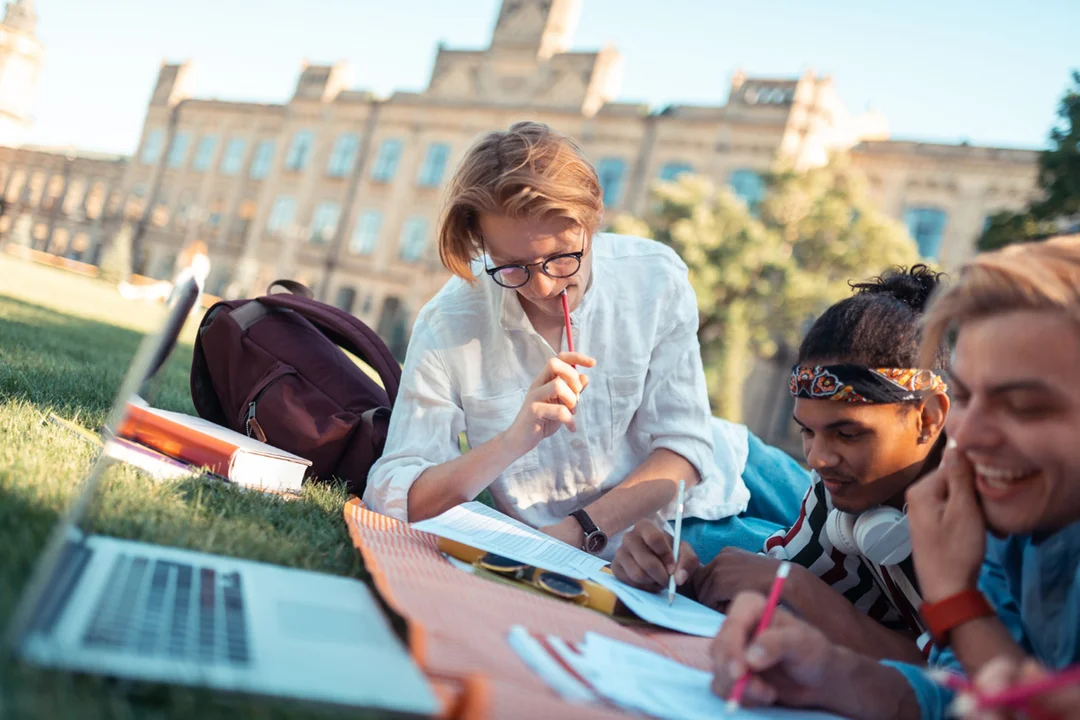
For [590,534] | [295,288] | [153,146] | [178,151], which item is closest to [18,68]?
[153,146]

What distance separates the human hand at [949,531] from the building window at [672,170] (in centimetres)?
2322

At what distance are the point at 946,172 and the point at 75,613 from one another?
23146 mm

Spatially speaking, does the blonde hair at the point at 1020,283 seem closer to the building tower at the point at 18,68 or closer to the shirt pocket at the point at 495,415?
the shirt pocket at the point at 495,415

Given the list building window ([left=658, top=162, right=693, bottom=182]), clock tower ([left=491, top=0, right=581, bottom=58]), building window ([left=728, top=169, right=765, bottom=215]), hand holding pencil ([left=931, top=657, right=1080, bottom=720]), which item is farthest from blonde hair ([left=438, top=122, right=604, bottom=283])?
clock tower ([left=491, top=0, right=581, bottom=58])

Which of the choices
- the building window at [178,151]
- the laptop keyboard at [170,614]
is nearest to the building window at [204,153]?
the building window at [178,151]

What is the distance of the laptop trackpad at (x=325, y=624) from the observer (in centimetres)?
137

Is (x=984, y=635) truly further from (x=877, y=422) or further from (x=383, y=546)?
(x=383, y=546)

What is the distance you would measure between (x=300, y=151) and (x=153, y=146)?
10.2 m

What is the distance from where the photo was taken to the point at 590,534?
269 cm

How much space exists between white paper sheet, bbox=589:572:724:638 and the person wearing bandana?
0.05 m

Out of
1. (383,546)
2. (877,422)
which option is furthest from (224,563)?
(877,422)

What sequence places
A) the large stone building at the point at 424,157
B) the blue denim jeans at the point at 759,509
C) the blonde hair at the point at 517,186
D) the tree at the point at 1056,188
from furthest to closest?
the large stone building at the point at 424,157 < the tree at the point at 1056,188 < the blue denim jeans at the point at 759,509 < the blonde hair at the point at 517,186

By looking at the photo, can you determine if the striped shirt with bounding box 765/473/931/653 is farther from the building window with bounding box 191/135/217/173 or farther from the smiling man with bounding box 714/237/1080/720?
the building window with bounding box 191/135/217/173

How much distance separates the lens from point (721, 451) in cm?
341
